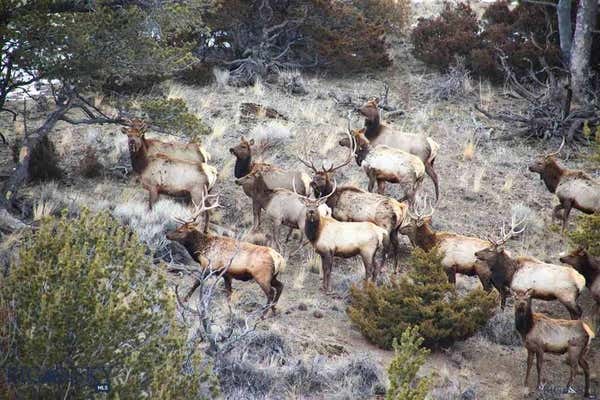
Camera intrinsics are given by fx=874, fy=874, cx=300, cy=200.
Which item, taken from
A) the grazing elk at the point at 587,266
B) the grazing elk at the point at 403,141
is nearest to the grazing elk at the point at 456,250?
the grazing elk at the point at 587,266

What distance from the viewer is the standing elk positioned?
46.4 feet

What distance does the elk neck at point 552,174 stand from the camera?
15.5 m

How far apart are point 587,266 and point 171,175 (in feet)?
21.6

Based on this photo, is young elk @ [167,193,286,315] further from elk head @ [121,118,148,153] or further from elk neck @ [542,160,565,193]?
elk neck @ [542,160,565,193]

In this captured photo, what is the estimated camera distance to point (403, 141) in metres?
→ 16.3

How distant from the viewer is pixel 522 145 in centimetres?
1956

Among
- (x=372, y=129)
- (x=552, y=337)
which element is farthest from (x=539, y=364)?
(x=372, y=129)

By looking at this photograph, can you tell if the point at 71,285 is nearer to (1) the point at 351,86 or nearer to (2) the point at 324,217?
(2) the point at 324,217

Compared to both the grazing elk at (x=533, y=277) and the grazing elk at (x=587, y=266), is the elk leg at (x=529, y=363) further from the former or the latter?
the grazing elk at (x=587, y=266)

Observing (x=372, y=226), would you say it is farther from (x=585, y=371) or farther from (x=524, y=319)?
(x=585, y=371)

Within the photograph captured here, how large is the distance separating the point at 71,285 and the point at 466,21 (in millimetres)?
19526

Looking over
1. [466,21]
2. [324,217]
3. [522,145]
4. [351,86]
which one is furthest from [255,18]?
[324,217]

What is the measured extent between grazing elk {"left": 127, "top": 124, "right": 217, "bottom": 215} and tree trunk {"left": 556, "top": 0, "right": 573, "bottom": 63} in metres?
11.1

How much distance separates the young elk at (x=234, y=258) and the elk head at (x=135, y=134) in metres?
Result: 3.06
